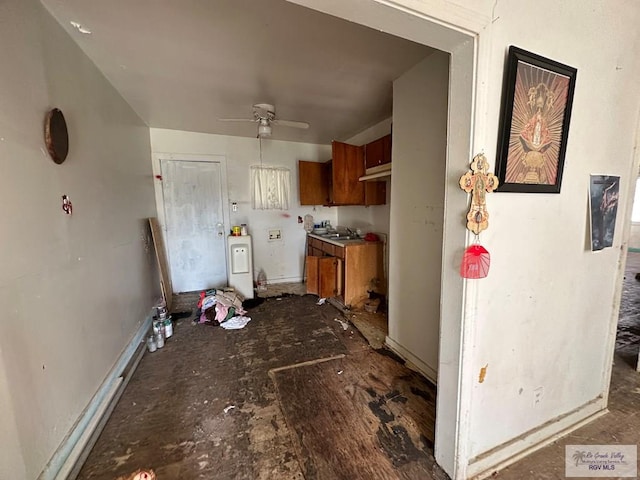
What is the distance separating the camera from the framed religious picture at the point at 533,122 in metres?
1.10

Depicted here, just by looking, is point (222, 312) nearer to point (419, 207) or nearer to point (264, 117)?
point (264, 117)

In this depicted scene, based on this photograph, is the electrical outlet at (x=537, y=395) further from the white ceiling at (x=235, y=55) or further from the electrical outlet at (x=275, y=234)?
the electrical outlet at (x=275, y=234)

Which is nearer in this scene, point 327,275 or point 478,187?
point 478,187

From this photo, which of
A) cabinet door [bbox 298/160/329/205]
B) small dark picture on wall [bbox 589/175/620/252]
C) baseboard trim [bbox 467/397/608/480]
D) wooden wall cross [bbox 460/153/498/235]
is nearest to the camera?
wooden wall cross [bbox 460/153/498/235]

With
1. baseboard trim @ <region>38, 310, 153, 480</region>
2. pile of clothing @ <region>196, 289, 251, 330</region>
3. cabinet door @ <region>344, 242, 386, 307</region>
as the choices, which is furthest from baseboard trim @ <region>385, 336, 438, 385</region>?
baseboard trim @ <region>38, 310, 153, 480</region>

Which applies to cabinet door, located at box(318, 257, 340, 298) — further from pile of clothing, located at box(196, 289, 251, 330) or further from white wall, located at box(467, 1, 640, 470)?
white wall, located at box(467, 1, 640, 470)

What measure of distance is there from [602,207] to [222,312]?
3.20m

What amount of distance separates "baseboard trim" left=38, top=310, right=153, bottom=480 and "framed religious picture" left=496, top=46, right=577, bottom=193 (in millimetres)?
2400

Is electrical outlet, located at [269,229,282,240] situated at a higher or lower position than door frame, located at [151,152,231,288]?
lower

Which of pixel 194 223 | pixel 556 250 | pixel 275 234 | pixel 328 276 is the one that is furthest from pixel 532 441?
pixel 194 223

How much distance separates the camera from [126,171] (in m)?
2.60

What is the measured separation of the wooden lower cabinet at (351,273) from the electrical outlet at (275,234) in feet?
3.51

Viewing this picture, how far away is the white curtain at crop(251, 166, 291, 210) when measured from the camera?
4.19 meters

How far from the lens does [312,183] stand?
419cm
